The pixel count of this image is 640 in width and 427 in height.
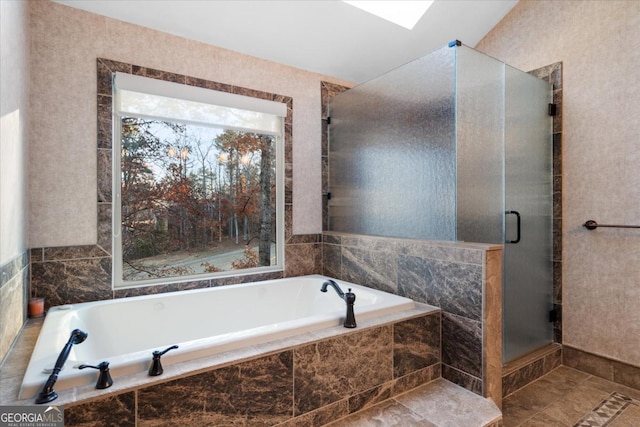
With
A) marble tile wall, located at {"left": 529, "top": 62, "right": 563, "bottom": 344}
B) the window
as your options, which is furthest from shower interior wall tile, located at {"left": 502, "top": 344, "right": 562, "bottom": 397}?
the window

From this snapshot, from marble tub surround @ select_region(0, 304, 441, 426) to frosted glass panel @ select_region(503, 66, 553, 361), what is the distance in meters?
0.75

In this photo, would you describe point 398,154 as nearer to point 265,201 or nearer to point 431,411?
point 265,201

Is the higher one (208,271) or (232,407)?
(208,271)

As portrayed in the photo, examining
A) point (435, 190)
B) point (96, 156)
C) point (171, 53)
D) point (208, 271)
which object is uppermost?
point (171, 53)

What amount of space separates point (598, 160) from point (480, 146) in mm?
1007

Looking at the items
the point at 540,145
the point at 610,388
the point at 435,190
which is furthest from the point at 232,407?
the point at 540,145

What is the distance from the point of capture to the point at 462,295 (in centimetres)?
190

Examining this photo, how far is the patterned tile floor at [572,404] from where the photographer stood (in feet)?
6.33

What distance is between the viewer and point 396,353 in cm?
178

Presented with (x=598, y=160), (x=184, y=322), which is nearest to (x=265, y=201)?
(x=184, y=322)

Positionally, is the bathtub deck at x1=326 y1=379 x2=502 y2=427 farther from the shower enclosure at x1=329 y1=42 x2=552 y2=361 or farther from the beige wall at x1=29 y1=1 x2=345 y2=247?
the beige wall at x1=29 y1=1 x2=345 y2=247

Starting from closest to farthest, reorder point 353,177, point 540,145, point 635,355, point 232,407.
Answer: point 232,407 < point 635,355 < point 540,145 < point 353,177

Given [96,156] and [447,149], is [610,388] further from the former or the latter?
[96,156]

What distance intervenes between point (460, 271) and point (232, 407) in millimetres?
1331
